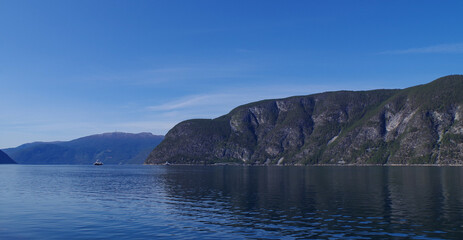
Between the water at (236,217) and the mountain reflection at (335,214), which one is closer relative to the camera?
the water at (236,217)

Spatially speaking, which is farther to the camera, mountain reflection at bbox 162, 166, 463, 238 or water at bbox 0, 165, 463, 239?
mountain reflection at bbox 162, 166, 463, 238

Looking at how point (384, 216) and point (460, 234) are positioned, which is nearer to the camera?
point (460, 234)

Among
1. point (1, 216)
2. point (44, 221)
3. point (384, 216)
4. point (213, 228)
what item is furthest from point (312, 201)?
point (1, 216)

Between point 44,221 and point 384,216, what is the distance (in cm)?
4529

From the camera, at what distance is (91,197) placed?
75.3 metres

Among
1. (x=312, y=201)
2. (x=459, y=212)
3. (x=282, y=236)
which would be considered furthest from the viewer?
(x=312, y=201)

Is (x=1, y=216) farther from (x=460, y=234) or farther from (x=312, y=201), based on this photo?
(x=460, y=234)

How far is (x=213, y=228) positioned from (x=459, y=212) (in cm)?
3555

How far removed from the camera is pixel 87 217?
5050cm

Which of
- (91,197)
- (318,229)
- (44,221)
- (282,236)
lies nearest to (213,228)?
(282,236)

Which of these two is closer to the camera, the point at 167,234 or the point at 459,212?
the point at 167,234

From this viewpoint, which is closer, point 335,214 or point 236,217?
point 236,217

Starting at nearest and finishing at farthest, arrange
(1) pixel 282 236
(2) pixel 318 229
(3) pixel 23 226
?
(1) pixel 282 236, (2) pixel 318 229, (3) pixel 23 226

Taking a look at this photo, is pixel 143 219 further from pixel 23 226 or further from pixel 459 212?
pixel 459 212
